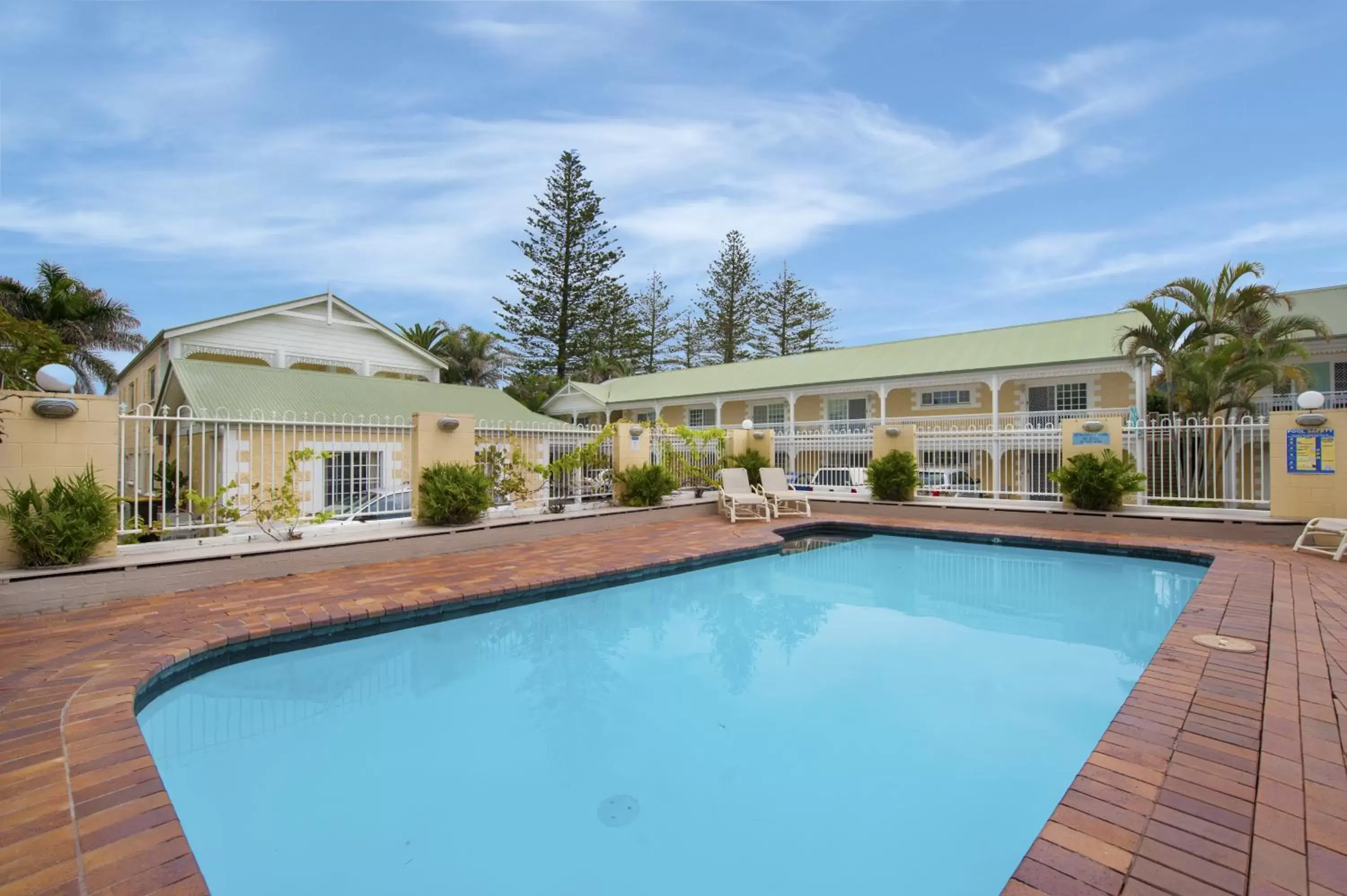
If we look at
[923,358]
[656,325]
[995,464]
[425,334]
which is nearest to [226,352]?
[425,334]

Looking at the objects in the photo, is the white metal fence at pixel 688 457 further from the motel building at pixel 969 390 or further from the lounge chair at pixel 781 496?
the motel building at pixel 969 390

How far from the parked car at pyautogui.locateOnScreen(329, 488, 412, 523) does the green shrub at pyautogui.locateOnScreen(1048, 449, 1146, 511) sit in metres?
10.7

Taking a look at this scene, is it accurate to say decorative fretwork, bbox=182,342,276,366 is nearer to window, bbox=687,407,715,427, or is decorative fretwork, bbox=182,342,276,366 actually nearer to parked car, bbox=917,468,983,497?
window, bbox=687,407,715,427

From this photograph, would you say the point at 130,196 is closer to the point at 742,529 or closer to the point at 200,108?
the point at 200,108

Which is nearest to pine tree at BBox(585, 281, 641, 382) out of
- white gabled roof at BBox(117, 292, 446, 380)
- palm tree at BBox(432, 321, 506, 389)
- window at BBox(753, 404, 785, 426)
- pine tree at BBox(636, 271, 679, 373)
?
pine tree at BBox(636, 271, 679, 373)

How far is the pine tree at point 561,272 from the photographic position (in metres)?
30.9

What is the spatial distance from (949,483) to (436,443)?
35.1ft

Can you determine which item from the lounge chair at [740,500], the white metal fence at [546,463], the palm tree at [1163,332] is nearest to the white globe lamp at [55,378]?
the white metal fence at [546,463]

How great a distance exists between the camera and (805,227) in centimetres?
2284

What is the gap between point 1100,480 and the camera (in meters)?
10.1

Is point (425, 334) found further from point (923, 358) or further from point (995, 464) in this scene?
point (995, 464)

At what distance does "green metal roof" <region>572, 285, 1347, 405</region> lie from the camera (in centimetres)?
1644

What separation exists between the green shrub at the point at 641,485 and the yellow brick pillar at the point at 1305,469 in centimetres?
929

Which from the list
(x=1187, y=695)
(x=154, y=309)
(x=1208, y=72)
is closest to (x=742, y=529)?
(x=1187, y=695)
